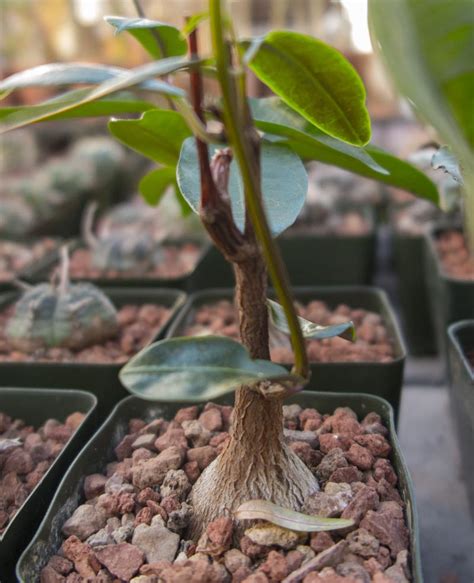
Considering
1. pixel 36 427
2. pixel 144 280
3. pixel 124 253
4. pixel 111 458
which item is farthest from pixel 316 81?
pixel 124 253

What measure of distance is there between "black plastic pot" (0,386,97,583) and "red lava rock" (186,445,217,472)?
0.48 ft

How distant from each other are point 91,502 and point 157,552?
0.12 m

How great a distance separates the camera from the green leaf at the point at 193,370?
0.54 m

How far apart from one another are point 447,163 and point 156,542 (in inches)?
20.2

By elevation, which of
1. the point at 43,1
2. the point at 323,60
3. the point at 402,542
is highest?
the point at 43,1

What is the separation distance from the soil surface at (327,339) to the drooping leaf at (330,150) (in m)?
0.28

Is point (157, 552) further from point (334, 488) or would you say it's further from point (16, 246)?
point (16, 246)

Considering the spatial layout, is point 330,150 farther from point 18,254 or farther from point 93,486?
point 18,254

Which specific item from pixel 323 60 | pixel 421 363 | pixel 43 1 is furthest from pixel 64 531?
pixel 43 1

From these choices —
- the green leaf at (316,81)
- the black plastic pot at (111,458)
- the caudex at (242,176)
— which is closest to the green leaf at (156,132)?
the caudex at (242,176)

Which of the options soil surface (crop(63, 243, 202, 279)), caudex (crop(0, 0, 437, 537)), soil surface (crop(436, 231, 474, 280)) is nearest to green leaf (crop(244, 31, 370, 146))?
caudex (crop(0, 0, 437, 537))

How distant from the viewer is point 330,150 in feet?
2.78

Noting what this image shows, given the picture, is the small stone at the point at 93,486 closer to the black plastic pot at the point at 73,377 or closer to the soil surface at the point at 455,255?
the black plastic pot at the point at 73,377

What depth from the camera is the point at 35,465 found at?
874 mm
